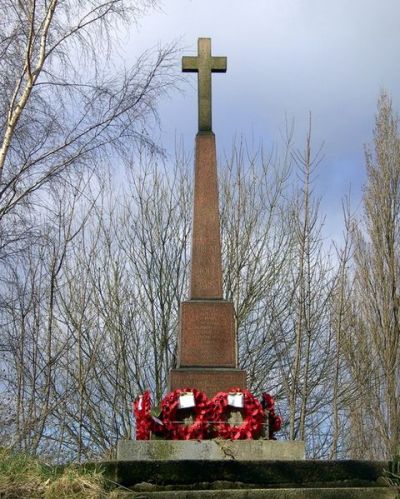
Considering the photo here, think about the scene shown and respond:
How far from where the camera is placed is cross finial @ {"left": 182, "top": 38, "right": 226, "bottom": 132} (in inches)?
363

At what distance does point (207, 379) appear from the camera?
789 cm

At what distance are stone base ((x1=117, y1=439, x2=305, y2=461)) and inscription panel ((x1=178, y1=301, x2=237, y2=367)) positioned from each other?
1137mm

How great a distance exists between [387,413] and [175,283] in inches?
192

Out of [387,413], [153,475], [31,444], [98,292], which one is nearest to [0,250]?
[31,444]

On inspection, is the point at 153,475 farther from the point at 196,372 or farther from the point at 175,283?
the point at 175,283

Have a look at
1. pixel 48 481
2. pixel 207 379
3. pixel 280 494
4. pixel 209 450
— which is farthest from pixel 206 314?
pixel 48 481

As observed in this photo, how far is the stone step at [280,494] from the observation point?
4.96m

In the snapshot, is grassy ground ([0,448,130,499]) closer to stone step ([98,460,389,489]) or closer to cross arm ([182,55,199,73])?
stone step ([98,460,389,489])

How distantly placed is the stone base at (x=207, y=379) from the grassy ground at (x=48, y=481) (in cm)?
301

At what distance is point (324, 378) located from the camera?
1452 cm

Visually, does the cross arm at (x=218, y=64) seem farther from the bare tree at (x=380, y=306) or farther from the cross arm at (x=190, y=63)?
the bare tree at (x=380, y=306)

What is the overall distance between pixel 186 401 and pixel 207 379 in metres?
0.65

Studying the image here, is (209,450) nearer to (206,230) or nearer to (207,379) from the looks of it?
(207,379)

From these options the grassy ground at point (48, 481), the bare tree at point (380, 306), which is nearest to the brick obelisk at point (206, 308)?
the grassy ground at point (48, 481)
